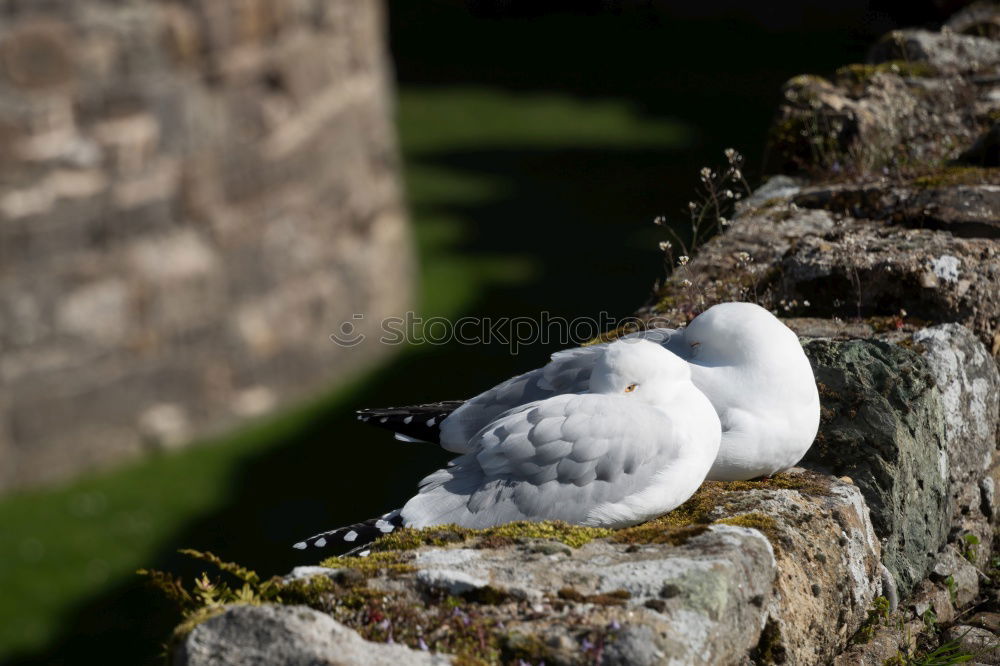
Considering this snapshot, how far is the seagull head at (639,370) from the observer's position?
2561mm

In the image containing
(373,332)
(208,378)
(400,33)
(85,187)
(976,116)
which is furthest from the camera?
(400,33)

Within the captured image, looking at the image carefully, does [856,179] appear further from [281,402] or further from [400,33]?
[400,33]

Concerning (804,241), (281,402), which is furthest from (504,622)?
(281,402)

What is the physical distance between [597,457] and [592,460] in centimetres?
1

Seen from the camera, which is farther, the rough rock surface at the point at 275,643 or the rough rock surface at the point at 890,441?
the rough rock surface at the point at 890,441

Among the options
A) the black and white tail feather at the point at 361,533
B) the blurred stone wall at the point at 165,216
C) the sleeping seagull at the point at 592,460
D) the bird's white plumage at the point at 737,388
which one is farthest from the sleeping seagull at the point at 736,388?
the blurred stone wall at the point at 165,216

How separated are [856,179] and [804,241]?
28.1 inches

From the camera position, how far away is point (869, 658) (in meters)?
2.52

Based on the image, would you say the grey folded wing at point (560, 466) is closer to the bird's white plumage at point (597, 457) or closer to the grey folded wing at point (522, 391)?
the bird's white plumage at point (597, 457)

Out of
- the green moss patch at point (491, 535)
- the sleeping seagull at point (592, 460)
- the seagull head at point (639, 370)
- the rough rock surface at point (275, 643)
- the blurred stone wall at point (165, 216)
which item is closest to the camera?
the rough rock surface at point (275, 643)

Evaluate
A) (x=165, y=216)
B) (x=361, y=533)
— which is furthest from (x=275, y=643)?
(x=165, y=216)

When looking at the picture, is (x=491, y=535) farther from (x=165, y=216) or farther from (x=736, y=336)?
(x=165, y=216)

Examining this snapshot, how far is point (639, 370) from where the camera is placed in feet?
8.40

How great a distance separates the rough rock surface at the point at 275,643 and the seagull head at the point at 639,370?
89 cm
